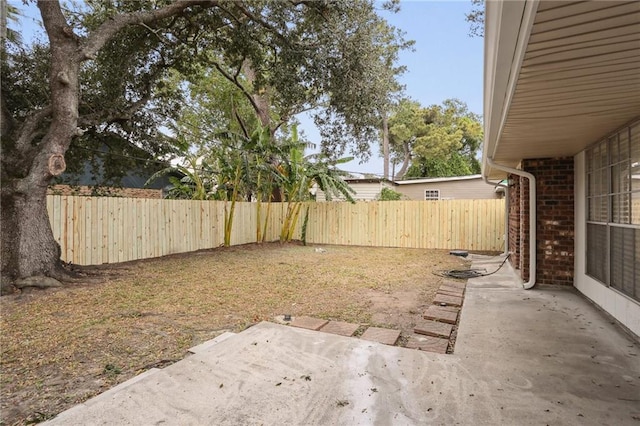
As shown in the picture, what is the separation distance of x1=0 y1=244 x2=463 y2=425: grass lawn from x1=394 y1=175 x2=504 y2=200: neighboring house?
377 inches

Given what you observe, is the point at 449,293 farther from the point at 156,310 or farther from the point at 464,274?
the point at 156,310

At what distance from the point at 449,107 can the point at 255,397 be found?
28.0 metres

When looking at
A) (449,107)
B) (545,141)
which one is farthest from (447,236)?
(449,107)

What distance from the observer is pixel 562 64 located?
1953mm

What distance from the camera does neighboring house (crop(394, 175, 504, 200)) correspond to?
16.9m

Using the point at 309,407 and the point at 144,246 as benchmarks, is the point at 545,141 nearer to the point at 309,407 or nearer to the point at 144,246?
the point at 309,407

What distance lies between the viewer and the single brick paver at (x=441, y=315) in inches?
156

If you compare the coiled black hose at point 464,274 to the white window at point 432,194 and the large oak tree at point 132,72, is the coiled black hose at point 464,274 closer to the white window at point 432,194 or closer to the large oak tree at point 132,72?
the large oak tree at point 132,72

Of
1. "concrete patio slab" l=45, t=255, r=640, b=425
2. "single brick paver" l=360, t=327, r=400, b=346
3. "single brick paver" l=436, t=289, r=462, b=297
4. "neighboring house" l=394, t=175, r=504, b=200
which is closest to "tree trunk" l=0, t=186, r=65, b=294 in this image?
"concrete patio slab" l=45, t=255, r=640, b=425

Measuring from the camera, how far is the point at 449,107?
86.9 feet

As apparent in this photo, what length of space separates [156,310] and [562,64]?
→ 4677 mm

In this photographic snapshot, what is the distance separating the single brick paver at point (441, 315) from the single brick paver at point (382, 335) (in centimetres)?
70

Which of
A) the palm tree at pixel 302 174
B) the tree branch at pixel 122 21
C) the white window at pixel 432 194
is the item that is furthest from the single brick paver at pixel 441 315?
the white window at pixel 432 194

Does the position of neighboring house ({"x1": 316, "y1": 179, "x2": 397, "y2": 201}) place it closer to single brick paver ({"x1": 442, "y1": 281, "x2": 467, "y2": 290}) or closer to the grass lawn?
the grass lawn
